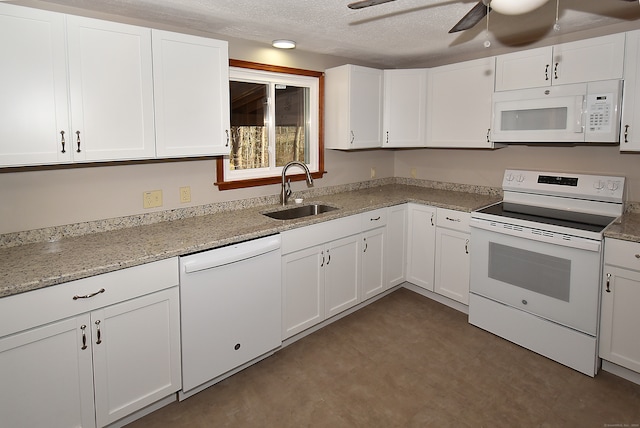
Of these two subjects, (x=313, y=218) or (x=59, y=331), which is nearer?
(x=59, y=331)

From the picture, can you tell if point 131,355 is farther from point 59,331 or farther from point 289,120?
point 289,120

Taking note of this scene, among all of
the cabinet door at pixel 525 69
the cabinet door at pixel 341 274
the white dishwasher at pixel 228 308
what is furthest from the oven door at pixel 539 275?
the white dishwasher at pixel 228 308

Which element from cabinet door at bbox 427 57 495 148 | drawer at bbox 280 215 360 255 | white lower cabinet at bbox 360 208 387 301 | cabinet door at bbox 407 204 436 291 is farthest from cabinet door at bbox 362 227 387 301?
cabinet door at bbox 427 57 495 148

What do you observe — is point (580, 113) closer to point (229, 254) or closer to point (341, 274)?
point (341, 274)

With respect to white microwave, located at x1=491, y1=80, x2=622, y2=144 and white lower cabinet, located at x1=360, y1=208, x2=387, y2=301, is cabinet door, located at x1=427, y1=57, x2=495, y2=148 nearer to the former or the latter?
white microwave, located at x1=491, y1=80, x2=622, y2=144

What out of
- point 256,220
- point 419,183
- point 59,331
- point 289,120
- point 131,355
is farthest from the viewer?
point 419,183

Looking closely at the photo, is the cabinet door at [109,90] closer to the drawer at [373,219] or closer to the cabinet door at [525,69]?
the drawer at [373,219]

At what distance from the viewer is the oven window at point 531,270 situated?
8.55 feet

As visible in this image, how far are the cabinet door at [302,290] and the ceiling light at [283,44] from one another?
1589mm

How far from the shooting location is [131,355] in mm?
2021

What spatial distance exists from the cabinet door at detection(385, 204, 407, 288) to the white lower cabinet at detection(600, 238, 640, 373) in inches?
61.2

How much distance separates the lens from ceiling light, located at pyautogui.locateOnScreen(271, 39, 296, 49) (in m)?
3.02

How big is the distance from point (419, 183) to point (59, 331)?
3.48 metres

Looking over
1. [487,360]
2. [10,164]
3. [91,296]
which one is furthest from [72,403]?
[487,360]
